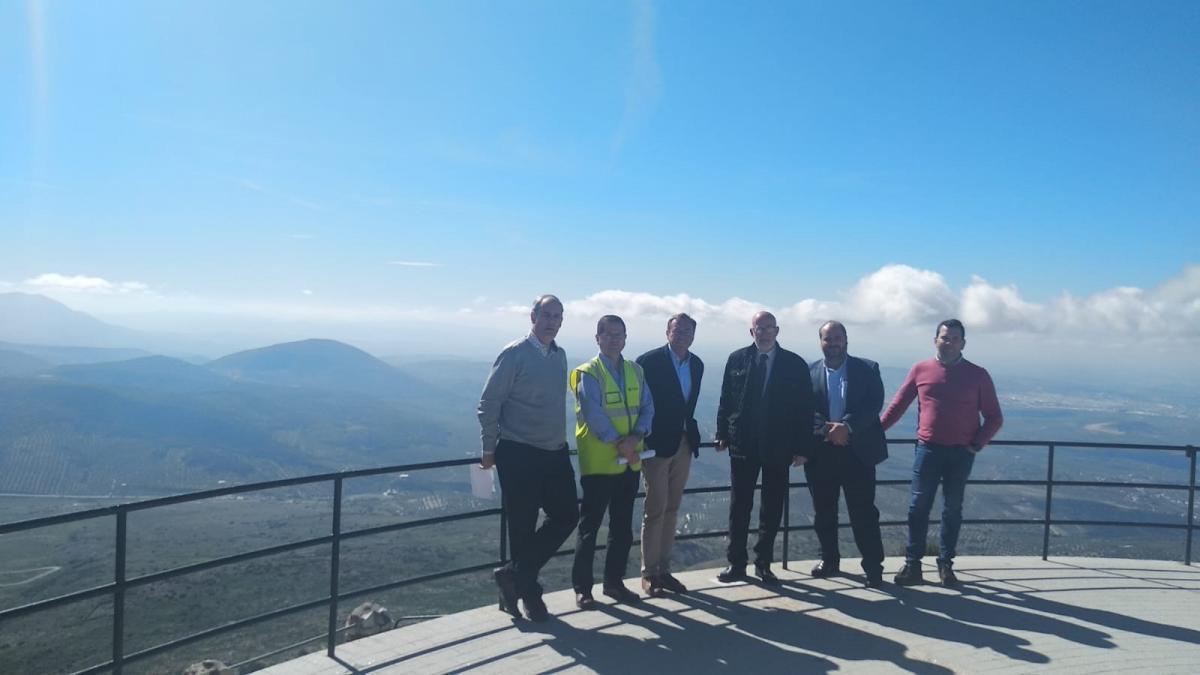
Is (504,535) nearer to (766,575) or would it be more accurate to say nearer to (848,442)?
(766,575)

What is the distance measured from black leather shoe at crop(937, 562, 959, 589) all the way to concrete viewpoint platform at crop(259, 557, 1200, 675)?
4.8 inches

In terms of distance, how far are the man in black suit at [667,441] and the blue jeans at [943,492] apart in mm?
1830

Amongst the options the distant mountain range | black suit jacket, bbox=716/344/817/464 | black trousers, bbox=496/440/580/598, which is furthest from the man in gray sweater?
the distant mountain range

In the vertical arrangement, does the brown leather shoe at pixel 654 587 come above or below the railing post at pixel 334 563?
below

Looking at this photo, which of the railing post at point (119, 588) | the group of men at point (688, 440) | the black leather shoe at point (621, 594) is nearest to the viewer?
the railing post at point (119, 588)

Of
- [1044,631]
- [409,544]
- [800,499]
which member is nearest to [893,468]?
[800,499]

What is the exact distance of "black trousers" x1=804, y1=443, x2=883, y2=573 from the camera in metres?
5.38

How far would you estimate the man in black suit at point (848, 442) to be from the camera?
5.34 meters

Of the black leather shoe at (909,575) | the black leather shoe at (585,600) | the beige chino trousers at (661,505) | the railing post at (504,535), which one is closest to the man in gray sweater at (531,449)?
the railing post at (504,535)

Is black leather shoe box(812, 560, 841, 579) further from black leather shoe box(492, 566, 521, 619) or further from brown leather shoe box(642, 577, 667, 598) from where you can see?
black leather shoe box(492, 566, 521, 619)

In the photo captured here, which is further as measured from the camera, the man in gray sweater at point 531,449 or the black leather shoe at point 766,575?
the black leather shoe at point 766,575

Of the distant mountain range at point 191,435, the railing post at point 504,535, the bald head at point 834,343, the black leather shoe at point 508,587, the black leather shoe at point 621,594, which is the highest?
the bald head at point 834,343

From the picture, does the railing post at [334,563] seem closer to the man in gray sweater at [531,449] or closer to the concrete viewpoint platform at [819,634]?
the concrete viewpoint platform at [819,634]

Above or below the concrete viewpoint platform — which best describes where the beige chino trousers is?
above
